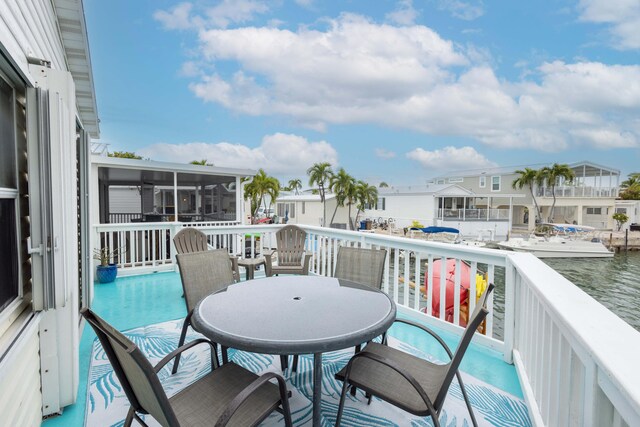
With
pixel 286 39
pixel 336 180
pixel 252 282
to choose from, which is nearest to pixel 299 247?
pixel 252 282

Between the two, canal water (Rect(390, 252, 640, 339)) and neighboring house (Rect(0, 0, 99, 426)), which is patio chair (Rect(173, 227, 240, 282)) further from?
canal water (Rect(390, 252, 640, 339))

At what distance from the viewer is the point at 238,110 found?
29359 mm

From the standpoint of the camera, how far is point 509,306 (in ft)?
9.07

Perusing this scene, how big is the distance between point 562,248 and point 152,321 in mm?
22407

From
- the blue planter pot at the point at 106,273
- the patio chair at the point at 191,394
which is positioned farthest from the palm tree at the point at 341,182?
the patio chair at the point at 191,394

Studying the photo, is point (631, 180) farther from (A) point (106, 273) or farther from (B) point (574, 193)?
(A) point (106, 273)

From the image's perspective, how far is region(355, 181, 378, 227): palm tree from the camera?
27109mm

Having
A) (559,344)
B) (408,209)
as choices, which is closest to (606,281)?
(408,209)

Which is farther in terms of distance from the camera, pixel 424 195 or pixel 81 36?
pixel 424 195

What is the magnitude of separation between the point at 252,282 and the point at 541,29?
2517 cm

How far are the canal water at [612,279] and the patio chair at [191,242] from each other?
40.9 feet

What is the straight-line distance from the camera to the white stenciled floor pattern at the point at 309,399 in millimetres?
2086

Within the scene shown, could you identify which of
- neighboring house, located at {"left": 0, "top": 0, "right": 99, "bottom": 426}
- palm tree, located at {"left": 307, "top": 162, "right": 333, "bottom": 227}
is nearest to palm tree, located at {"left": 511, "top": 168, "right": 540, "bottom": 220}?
palm tree, located at {"left": 307, "top": 162, "right": 333, "bottom": 227}

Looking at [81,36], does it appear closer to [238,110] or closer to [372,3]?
[372,3]
